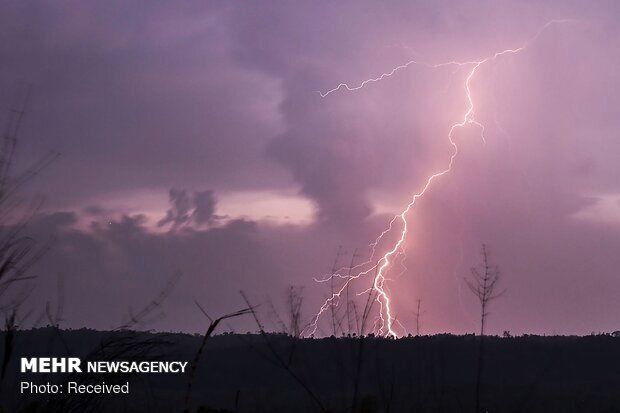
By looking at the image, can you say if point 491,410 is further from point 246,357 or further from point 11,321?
point 11,321

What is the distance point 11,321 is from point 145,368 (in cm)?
137

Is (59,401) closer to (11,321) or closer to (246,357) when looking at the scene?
(11,321)

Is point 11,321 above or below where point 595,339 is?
below

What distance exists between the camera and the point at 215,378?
43312 millimetres

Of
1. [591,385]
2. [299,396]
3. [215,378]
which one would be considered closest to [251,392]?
[299,396]

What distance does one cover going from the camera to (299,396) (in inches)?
1387

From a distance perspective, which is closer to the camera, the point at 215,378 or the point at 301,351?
the point at 301,351

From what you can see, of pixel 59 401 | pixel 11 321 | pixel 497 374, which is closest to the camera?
pixel 11 321

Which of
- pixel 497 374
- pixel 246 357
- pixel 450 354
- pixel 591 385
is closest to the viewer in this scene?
pixel 591 385

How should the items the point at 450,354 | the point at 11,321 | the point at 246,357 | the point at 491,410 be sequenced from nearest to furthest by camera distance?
the point at 11,321 < the point at 491,410 < the point at 450,354 < the point at 246,357

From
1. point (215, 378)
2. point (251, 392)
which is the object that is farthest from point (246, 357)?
point (251, 392)

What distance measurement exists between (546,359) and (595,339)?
4182 millimetres

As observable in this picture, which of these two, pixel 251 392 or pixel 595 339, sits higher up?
pixel 595 339

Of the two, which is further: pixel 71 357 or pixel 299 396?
pixel 299 396
